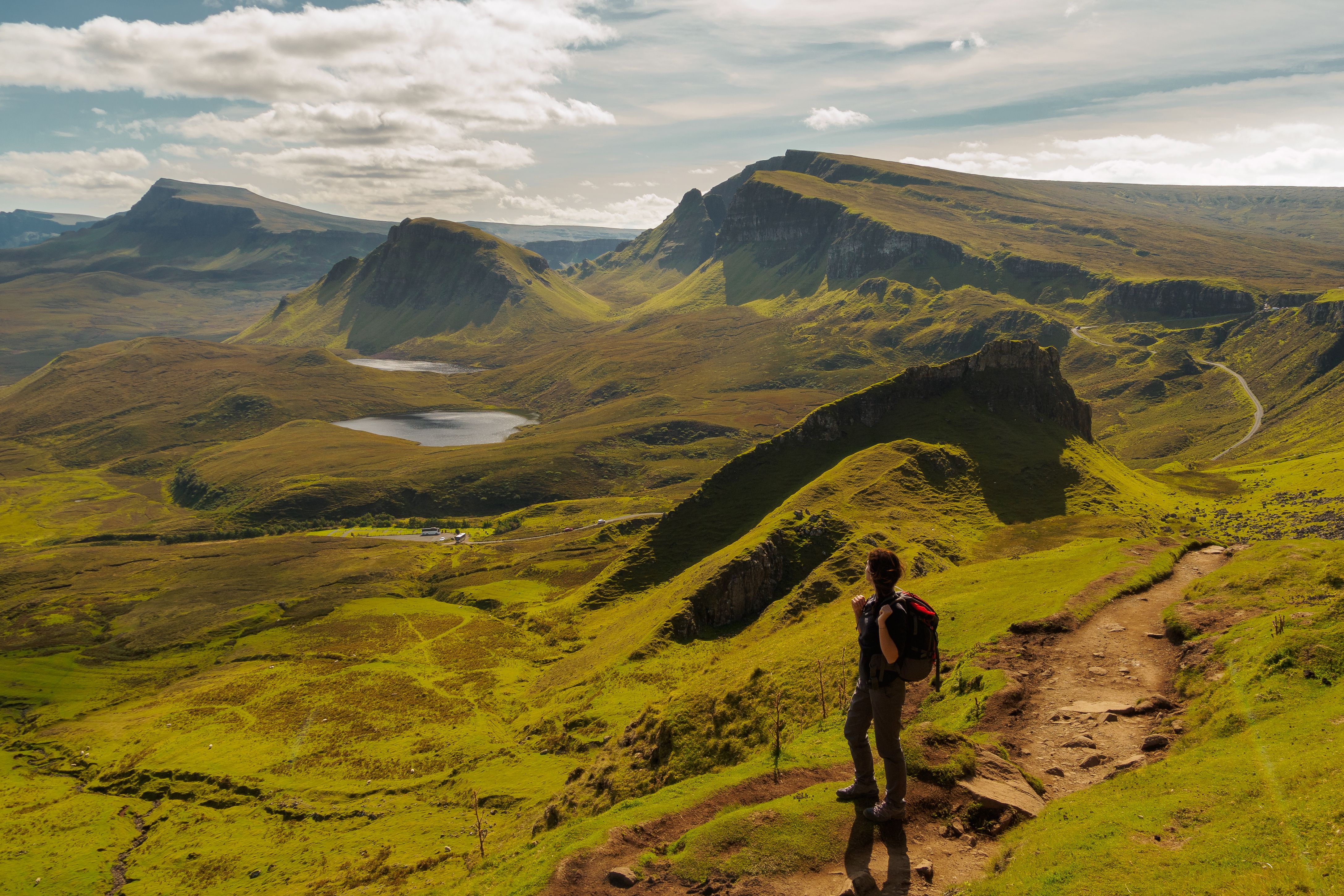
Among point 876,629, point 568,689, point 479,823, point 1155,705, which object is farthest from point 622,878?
point 568,689

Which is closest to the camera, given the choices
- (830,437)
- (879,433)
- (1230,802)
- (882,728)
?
(1230,802)

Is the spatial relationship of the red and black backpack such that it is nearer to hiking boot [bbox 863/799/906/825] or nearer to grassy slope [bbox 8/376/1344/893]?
hiking boot [bbox 863/799/906/825]

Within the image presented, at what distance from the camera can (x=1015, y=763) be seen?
23938 millimetres

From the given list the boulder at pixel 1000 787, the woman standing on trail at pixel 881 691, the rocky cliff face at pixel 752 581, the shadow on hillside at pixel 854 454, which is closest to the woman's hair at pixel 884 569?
the woman standing on trail at pixel 881 691

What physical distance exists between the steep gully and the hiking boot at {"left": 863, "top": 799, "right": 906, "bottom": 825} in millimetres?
341

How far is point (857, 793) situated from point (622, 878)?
771cm

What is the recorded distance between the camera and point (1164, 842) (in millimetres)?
16750

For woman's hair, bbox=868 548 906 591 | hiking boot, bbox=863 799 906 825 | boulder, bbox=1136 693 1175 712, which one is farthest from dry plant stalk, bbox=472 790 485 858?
woman's hair, bbox=868 548 906 591

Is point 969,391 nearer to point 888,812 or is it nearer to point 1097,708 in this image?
point 1097,708

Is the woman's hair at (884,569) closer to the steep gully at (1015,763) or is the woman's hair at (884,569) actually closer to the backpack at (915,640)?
the backpack at (915,640)

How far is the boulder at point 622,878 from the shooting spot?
2206cm

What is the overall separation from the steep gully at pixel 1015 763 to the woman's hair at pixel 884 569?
7.35 meters

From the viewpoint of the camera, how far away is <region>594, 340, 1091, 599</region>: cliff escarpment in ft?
335

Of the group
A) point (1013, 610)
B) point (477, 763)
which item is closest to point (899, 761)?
point (1013, 610)
